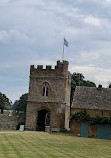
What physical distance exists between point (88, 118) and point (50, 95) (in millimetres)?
6909

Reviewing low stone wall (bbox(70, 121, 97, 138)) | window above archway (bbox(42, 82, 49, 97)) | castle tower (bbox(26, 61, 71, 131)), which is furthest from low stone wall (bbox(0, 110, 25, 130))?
low stone wall (bbox(70, 121, 97, 138))

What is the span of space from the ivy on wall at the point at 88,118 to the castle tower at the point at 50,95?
3452 mm

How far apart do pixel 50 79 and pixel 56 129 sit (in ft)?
22.7

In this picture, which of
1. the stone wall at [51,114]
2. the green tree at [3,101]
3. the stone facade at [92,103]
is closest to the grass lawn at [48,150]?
the stone facade at [92,103]

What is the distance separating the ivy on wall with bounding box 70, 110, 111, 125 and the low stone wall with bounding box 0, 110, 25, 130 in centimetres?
914

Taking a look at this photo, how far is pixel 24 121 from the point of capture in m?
41.6

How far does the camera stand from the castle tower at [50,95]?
3841 cm

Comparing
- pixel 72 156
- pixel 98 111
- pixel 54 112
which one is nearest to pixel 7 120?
pixel 54 112

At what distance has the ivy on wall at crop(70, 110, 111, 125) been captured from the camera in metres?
33.6

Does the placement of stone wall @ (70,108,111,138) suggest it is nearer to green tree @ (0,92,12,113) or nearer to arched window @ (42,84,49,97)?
arched window @ (42,84,49,97)

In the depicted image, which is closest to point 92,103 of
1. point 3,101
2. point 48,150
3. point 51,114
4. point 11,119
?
point 51,114

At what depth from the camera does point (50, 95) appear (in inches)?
1537

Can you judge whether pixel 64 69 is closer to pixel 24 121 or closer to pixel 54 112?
pixel 54 112

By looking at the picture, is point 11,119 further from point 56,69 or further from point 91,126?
point 91,126
